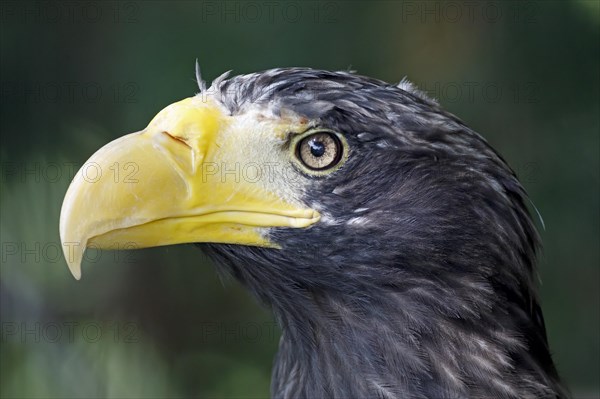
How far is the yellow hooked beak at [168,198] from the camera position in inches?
76.1

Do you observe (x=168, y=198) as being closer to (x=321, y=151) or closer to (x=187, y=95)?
(x=321, y=151)

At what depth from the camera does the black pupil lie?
202 centimetres

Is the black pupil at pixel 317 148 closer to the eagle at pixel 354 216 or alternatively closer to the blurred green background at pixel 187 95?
the eagle at pixel 354 216

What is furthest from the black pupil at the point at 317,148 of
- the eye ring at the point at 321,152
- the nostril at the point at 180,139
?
the nostril at the point at 180,139

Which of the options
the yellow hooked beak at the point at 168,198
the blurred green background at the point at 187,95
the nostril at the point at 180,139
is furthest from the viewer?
the blurred green background at the point at 187,95

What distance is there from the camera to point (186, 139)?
205 cm

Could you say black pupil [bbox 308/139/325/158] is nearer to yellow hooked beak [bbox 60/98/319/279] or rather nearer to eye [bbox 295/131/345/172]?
eye [bbox 295/131/345/172]

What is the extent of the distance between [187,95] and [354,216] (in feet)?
6.41

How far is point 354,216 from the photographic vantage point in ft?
6.75

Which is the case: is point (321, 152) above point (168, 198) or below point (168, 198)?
above

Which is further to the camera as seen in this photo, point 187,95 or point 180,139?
point 187,95

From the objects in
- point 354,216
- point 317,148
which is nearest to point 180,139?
point 317,148

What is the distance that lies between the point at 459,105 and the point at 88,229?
2641 millimetres

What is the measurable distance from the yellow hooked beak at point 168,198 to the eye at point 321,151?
109 millimetres
